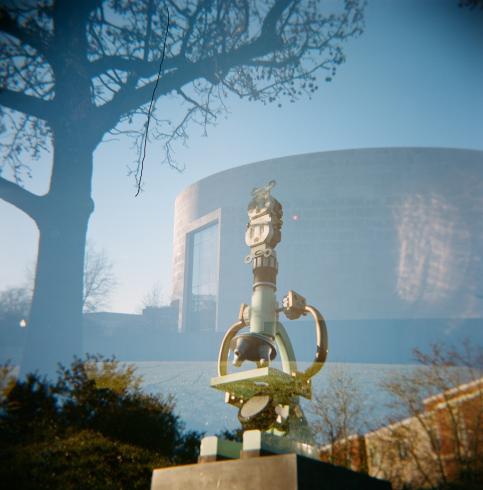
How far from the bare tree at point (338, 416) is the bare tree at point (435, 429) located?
63cm

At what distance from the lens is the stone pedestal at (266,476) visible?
1.88 m

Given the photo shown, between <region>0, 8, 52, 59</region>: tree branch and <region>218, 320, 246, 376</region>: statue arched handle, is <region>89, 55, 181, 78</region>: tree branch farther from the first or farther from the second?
<region>218, 320, 246, 376</region>: statue arched handle

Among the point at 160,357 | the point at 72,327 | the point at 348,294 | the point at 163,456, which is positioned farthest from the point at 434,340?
the point at 72,327

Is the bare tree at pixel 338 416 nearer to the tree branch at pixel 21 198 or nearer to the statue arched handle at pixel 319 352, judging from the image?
the statue arched handle at pixel 319 352

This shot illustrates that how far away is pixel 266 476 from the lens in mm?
1948

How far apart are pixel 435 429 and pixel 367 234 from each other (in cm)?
766

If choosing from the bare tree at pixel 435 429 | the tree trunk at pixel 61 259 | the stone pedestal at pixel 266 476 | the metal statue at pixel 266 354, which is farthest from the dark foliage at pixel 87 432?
the bare tree at pixel 435 429

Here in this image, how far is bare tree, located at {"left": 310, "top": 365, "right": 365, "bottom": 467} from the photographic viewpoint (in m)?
8.51

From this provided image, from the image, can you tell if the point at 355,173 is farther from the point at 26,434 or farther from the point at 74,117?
the point at 26,434

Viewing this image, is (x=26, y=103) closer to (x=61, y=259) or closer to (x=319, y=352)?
(x=61, y=259)

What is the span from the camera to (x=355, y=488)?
6.97ft

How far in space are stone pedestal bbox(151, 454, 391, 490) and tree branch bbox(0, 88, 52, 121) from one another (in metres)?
7.05

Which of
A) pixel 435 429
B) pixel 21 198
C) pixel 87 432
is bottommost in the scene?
pixel 435 429

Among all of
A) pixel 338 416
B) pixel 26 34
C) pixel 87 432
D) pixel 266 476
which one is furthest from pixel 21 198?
pixel 338 416
